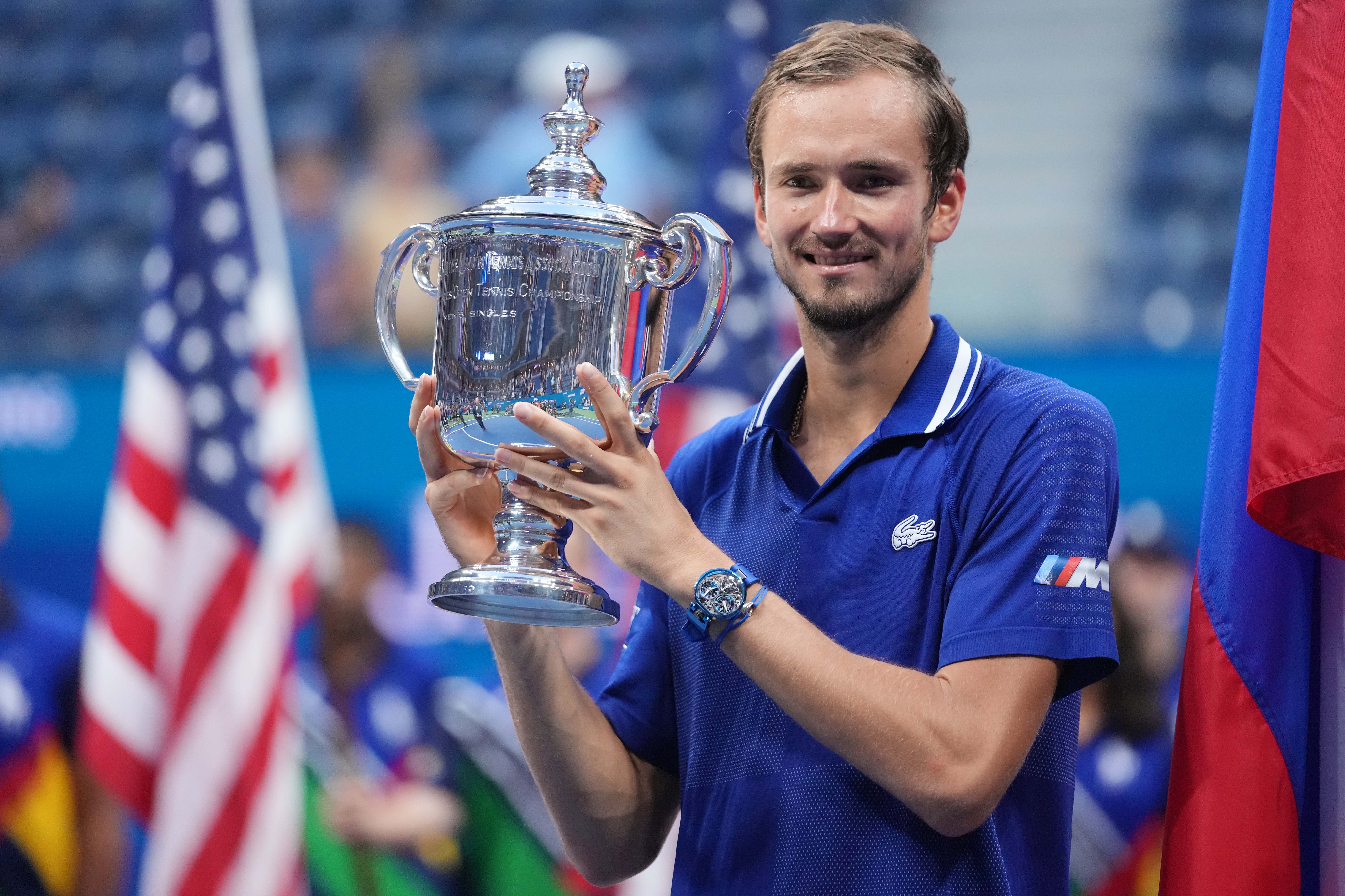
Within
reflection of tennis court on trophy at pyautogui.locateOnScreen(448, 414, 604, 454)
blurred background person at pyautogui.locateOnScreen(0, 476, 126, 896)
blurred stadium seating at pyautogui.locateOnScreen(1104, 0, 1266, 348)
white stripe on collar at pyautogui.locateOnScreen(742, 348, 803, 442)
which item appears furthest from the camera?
blurred stadium seating at pyautogui.locateOnScreen(1104, 0, 1266, 348)

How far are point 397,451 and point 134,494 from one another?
1299 millimetres

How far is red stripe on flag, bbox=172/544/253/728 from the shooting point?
12.5ft

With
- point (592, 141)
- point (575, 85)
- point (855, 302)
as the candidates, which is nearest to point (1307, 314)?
point (855, 302)

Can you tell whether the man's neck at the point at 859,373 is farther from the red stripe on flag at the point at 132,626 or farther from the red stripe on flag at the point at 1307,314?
the red stripe on flag at the point at 132,626

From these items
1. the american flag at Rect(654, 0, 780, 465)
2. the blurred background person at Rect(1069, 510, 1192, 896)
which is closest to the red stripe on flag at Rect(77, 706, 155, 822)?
the american flag at Rect(654, 0, 780, 465)

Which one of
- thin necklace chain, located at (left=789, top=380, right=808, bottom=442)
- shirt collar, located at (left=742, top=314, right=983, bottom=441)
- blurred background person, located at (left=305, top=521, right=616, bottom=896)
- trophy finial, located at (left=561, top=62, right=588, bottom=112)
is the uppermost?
trophy finial, located at (left=561, top=62, right=588, bottom=112)

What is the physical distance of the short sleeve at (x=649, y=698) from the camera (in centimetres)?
163

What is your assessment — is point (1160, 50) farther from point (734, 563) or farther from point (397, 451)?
point (734, 563)

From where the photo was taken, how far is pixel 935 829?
51.8 inches

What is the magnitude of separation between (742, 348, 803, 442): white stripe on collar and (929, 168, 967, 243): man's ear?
21cm

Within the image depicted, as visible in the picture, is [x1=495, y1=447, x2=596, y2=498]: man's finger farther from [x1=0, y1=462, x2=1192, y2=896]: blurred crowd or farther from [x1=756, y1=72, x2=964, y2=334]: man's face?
[x1=0, y1=462, x2=1192, y2=896]: blurred crowd

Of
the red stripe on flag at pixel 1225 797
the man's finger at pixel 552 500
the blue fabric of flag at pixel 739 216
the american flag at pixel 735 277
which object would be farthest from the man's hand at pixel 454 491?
the blue fabric of flag at pixel 739 216

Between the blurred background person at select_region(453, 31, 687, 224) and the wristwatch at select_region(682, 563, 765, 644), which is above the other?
the blurred background person at select_region(453, 31, 687, 224)

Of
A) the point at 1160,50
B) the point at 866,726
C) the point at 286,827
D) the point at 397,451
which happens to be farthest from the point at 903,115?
the point at 1160,50
